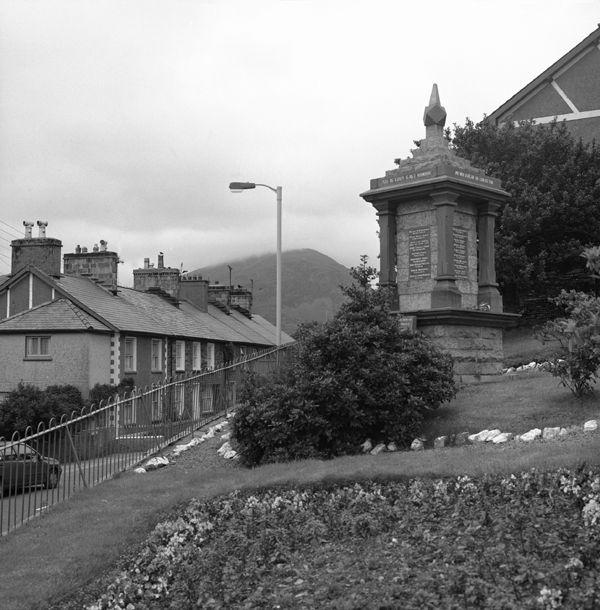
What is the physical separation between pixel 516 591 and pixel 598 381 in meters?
8.74

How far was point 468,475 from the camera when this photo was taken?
8.54m

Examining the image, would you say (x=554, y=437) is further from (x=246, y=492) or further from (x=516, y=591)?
(x=516, y=591)

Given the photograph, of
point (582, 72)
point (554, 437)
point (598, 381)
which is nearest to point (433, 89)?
point (598, 381)

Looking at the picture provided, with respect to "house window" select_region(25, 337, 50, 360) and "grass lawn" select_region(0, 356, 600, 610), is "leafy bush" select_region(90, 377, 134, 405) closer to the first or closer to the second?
"house window" select_region(25, 337, 50, 360)

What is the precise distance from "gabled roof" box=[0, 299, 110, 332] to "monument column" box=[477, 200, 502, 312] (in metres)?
19.6

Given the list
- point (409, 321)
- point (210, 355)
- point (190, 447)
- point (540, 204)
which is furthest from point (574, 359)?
point (210, 355)

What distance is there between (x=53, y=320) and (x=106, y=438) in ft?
70.4

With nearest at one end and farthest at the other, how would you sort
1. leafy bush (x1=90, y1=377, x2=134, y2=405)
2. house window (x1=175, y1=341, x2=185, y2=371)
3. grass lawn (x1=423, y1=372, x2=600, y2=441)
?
grass lawn (x1=423, y1=372, x2=600, y2=441)
leafy bush (x1=90, y1=377, x2=134, y2=405)
house window (x1=175, y1=341, x2=185, y2=371)

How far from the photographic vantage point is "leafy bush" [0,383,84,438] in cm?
2875

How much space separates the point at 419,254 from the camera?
17078 mm

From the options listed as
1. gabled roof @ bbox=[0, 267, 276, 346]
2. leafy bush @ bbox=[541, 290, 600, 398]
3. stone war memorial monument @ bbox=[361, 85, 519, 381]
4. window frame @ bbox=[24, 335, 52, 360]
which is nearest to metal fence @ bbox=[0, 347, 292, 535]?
stone war memorial monument @ bbox=[361, 85, 519, 381]

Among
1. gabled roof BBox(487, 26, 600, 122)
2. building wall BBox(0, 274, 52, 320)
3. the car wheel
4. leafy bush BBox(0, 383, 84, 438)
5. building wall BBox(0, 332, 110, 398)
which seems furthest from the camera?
gabled roof BBox(487, 26, 600, 122)

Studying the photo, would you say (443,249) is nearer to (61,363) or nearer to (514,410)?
(514,410)

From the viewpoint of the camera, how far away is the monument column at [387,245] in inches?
677
